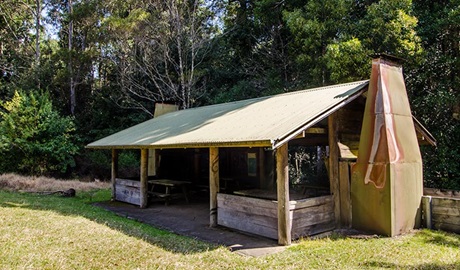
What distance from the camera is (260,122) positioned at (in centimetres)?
744

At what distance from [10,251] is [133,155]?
1535 centimetres

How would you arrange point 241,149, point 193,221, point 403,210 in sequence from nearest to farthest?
point 403,210, point 193,221, point 241,149

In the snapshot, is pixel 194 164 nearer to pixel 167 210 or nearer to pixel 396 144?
pixel 167 210

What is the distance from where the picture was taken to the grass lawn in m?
5.20

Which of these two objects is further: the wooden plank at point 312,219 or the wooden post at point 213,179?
the wooden post at point 213,179

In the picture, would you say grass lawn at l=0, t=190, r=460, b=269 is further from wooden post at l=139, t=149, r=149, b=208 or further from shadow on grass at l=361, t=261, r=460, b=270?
wooden post at l=139, t=149, r=149, b=208

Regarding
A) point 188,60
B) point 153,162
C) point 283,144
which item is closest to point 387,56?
point 283,144

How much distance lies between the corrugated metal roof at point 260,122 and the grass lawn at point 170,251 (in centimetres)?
189

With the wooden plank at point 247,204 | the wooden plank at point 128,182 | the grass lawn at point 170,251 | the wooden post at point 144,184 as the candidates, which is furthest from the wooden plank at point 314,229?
the wooden plank at point 128,182

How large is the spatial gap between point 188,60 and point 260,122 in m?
14.9

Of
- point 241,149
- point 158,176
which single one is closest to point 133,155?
point 158,176

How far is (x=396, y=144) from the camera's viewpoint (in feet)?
23.1

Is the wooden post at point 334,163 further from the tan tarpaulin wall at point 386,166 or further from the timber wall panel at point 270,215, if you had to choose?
the tan tarpaulin wall at point 386,166

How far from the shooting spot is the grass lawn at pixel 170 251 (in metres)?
5.20
